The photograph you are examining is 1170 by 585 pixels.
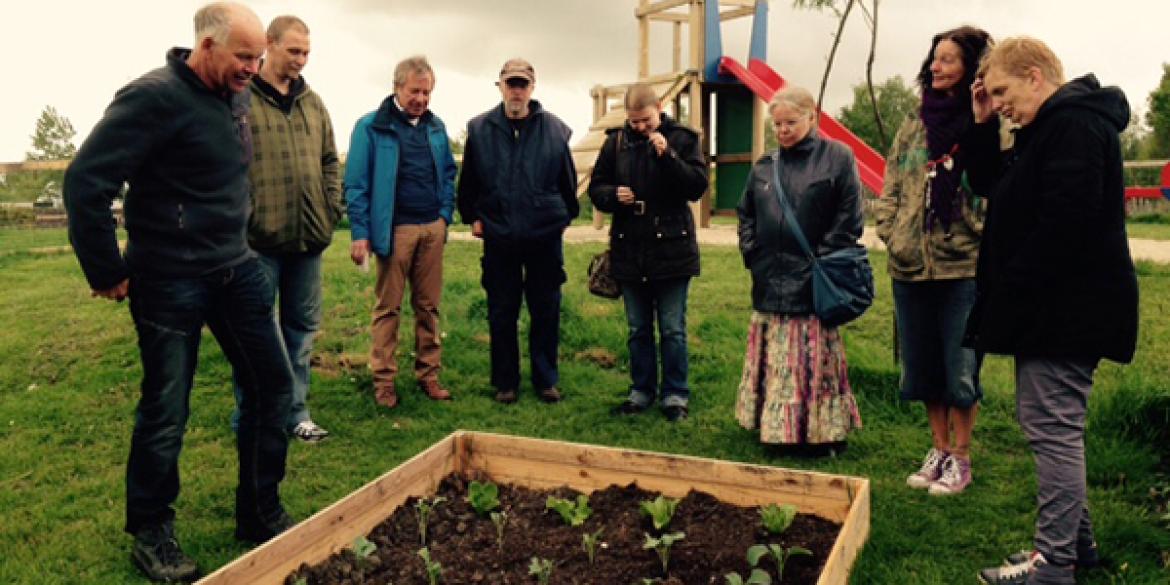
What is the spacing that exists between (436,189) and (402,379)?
1.35m

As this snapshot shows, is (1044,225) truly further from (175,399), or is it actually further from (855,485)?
(175,399)

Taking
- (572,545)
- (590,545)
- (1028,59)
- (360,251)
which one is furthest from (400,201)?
(1028,59)

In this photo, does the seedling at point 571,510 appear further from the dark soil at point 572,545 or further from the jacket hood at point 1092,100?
the jacket hood at point 1092,100

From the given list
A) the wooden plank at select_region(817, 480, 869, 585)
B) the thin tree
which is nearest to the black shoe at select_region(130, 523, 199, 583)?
the wooden plank at select_region(817, 480, 869, 585)

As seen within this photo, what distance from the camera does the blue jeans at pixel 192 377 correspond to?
10.5 feet

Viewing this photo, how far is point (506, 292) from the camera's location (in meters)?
5.71

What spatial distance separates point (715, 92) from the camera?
14.4 metres

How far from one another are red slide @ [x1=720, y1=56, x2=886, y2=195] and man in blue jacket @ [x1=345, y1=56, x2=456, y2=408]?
679 cm

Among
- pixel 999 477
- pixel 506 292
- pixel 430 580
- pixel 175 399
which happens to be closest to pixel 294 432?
pixel 506 292

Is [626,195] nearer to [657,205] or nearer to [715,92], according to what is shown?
[657,205]

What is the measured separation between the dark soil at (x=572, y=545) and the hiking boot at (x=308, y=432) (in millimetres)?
1415

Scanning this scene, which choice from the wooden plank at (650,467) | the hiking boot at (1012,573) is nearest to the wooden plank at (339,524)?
the wooden plank at (650,467)

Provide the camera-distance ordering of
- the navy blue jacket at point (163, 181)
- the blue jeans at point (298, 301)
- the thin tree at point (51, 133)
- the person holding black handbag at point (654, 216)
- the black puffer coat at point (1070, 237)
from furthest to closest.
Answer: the thin tree at point (51, 133), the person holding black handbag at point (654, 216), the blue jeans at point (298, 301), the navy blue jacket at point (163, 181), the black puffer coat at point (1070, 237)

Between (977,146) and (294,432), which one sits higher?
(977,146)
